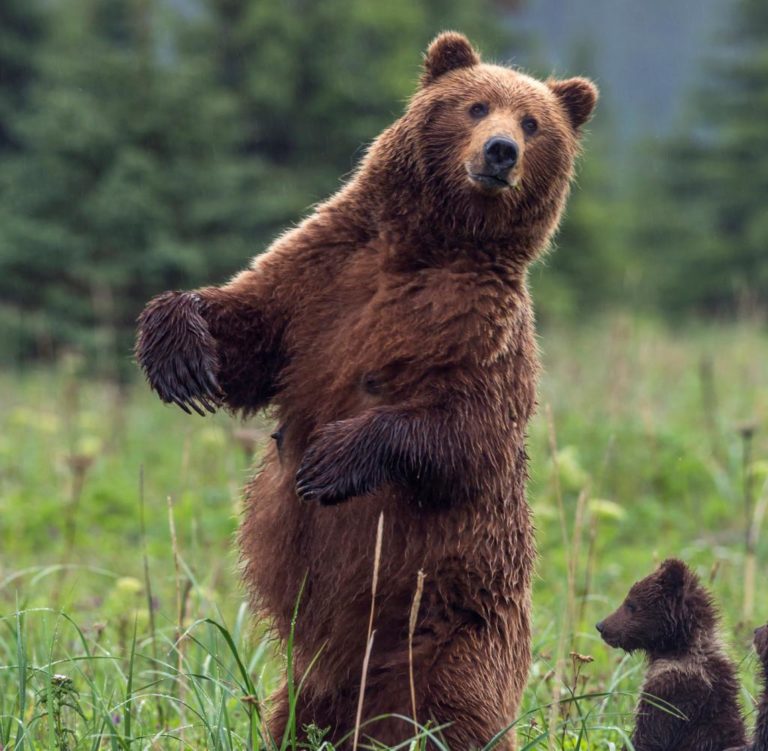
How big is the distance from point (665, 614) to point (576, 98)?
6.36 ft

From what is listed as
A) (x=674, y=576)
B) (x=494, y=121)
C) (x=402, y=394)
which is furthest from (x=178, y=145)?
(x=674, y=576)

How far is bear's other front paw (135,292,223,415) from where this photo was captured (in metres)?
3.81

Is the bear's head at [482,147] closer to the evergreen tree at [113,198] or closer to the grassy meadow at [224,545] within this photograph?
the grassy meadow at [224,545]

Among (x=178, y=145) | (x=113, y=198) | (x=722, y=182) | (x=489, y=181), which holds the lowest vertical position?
(x=489, y=181)

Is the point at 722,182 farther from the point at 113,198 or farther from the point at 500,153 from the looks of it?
the point at 500,153

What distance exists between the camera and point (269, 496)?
3994 millimetres

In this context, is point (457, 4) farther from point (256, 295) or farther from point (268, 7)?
point (256, 295)

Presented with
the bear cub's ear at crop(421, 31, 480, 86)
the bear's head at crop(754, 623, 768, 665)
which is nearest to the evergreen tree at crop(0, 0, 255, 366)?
the bear cub's ear at crop(421, 31, 480, 86)

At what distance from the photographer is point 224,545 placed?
25.4 feet

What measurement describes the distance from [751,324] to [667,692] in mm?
7547

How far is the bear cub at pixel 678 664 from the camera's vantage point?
337 cm

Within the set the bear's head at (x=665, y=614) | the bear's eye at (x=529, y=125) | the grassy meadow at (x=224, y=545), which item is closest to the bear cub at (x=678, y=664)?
the bear's head at (x=665, y=614)

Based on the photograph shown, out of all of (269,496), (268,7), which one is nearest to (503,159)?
(269,496)

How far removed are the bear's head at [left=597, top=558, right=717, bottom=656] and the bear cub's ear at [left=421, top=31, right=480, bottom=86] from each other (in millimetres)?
1938
